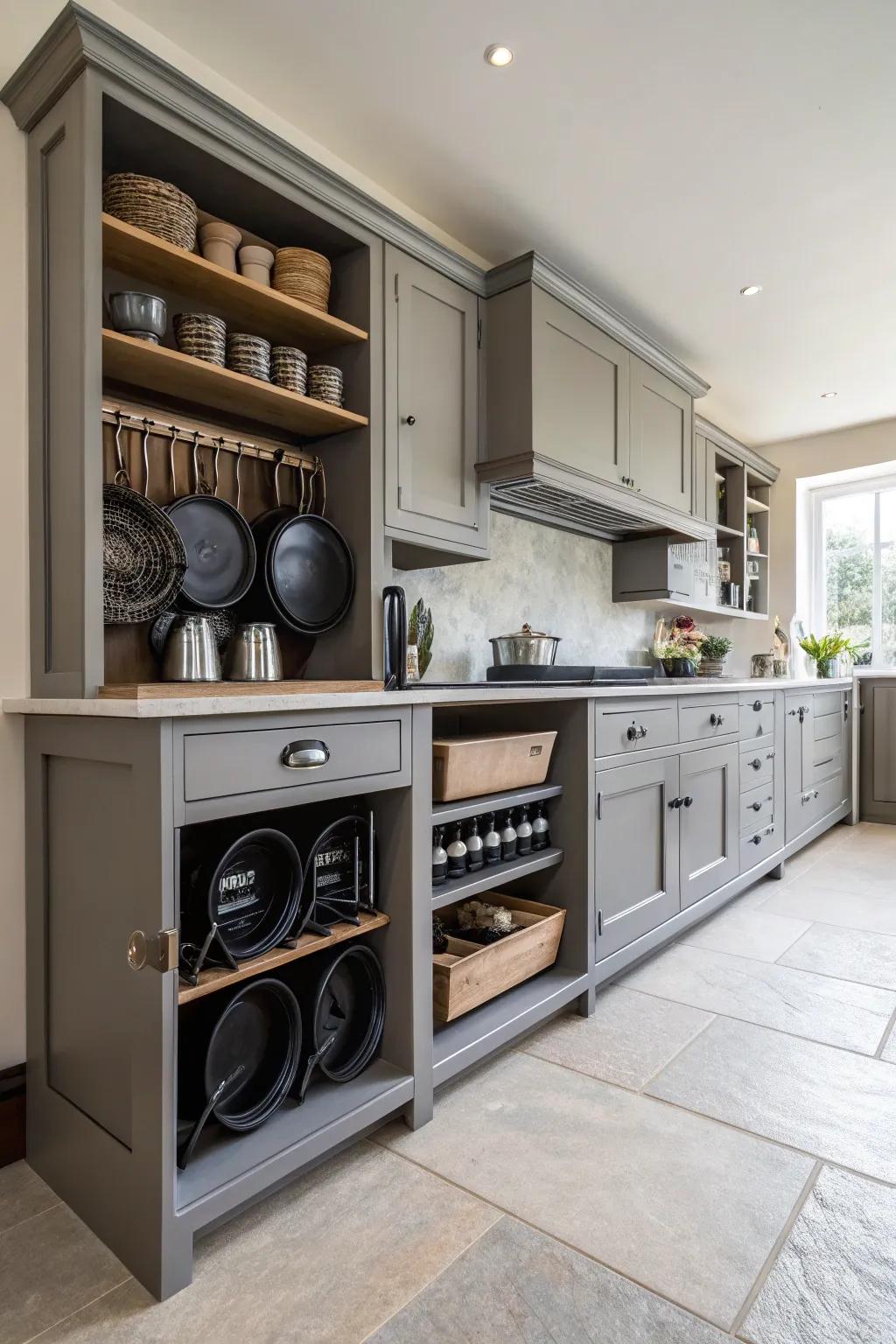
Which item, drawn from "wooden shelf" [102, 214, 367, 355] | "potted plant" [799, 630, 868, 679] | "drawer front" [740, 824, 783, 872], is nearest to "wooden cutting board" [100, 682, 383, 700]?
"wooden shelf" [102, 214, 367, 355]

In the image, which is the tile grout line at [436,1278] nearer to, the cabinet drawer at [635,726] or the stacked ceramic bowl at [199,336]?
the cabinet drawer at [635,726]

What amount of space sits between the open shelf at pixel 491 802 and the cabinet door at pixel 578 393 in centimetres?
108

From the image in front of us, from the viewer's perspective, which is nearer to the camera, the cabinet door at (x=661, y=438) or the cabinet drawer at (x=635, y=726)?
the cabinet drawer at (x=635, y=726)

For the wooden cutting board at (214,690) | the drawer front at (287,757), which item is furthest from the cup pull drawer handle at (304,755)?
the wooden cutting board at (214,690)

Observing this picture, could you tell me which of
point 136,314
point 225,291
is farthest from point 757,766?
point 136,314

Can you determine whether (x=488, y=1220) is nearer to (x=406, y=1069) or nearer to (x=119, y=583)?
(x=406, y=1069)

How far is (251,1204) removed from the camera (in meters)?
1.41

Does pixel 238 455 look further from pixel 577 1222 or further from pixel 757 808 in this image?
pixel 757 808

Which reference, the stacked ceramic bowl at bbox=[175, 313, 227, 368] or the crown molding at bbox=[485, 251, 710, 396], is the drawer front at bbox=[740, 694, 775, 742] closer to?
the crown molding at bbox=[485, 251, 710, 396]

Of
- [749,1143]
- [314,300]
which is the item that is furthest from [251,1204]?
[314,300]

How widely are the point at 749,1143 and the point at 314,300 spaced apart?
7.37 feet

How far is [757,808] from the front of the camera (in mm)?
3410

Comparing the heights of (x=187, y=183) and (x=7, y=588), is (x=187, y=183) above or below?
above

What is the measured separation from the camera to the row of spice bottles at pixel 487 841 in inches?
75.7
